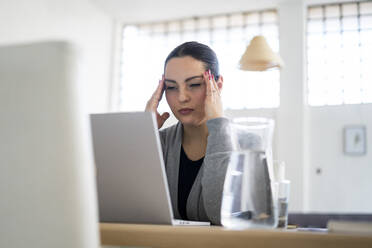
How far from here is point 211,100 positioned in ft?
4.93

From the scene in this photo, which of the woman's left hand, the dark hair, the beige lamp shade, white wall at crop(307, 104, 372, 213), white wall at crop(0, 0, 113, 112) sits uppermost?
white wall at crop(0, 0, 113, 112)

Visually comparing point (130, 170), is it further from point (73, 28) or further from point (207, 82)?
point (73, 28)

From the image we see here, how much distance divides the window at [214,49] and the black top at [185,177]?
476cm

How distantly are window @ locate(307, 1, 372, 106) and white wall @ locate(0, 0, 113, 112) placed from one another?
122 inches

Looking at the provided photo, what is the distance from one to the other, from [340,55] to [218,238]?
603 centimetres

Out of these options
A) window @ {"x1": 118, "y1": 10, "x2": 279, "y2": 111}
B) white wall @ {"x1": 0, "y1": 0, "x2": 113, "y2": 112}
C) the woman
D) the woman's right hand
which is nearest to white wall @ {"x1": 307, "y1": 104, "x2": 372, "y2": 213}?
window @ {"x1": 118, "y1": 10, "x2": 279, "y2": 111}

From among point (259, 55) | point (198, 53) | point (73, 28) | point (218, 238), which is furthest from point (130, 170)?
point (73, 28)

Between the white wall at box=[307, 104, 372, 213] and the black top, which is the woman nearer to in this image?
the black top

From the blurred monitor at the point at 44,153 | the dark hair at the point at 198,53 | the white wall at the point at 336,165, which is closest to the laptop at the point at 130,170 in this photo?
the blurred monitor at the point at 44,153

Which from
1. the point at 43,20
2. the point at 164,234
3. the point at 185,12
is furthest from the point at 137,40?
the point at 164,234

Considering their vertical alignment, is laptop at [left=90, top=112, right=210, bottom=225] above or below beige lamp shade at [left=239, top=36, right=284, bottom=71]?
below

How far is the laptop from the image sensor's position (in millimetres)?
902

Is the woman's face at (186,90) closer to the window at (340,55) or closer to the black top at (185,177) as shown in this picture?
the black top at (185,177)

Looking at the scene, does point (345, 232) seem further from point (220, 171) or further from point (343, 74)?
point (343, 74)
